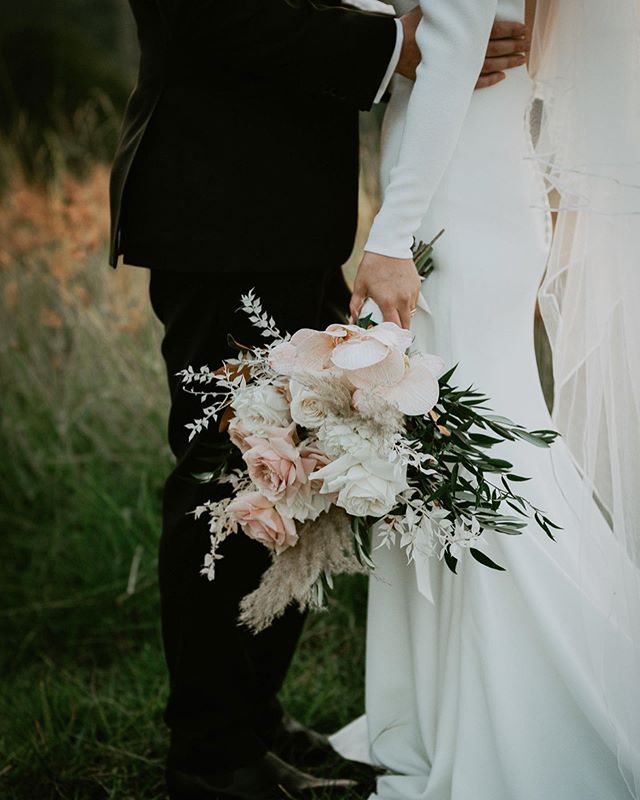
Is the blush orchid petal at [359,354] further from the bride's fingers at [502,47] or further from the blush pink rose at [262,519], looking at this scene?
the bride's fingers at [502,47]

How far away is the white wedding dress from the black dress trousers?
342 millimetres

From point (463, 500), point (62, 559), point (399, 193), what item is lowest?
point (62, 559)

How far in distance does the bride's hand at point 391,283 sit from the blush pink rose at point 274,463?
11.8 inches

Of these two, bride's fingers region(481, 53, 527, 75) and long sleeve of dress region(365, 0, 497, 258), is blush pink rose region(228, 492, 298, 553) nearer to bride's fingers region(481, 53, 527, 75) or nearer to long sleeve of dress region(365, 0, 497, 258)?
long sleeve of dress region(365, 0, 497, 258)

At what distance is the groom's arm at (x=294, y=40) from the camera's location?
5.58 feet

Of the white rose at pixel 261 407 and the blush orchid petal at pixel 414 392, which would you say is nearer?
the blush orchid petal at pixel 414 392

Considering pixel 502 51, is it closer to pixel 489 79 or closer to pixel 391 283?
pixel 489 79

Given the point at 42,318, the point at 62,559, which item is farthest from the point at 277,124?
the point at 42,318

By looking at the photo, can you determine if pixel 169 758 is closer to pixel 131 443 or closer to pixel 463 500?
pixel 463 500

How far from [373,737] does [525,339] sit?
3.03 ft

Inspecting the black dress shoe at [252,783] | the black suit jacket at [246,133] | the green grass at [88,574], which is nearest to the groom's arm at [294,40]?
the black suit jacket at [246,133]

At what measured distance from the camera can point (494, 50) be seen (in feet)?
5.54

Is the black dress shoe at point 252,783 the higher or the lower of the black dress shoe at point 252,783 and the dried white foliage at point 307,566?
the lower

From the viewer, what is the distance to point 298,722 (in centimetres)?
235
